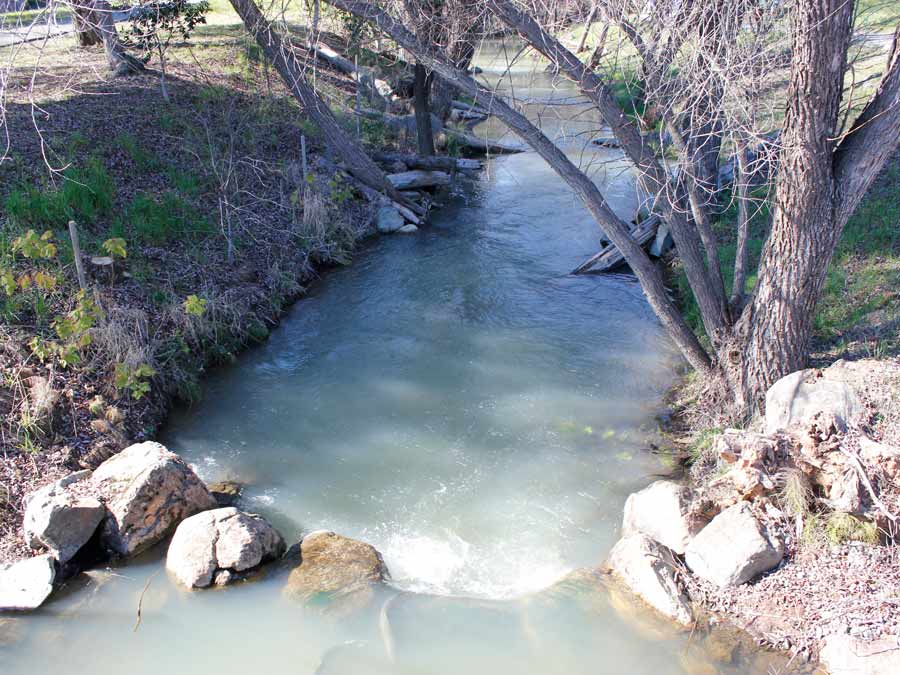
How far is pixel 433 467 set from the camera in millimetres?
6875

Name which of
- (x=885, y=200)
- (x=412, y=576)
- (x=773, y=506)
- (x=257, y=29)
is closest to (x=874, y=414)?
(x=773, y=506)

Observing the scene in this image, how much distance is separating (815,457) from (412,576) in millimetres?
3058

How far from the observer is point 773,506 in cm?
530

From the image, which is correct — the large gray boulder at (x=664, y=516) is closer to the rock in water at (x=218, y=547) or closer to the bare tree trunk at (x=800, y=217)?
the bare tree trunk at (x=800, y=217)

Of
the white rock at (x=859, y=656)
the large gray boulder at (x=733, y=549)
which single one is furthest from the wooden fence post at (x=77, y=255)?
the white rock at (x=859, y=656)

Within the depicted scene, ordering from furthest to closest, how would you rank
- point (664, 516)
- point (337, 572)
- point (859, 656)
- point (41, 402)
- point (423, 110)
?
point (423, 110) → point (41, 402) → point (664, 516) → point (337, 572) → point (859, 656)

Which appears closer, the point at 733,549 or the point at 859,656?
the point at 859,656

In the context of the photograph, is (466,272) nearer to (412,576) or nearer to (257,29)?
(257,29)

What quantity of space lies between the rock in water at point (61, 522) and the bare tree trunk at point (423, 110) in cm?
1010

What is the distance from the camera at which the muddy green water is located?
4.82m

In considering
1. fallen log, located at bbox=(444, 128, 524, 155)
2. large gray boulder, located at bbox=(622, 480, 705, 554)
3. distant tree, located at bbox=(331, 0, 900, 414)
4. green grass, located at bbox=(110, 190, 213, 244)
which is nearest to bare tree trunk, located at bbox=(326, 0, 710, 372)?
distant tree, located at bbox=(331, 0, 900, 414)

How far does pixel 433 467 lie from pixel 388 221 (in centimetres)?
677

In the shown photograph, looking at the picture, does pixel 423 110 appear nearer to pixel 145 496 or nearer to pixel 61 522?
pixel 145 496

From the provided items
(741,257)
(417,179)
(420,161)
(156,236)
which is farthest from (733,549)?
(420,161)
